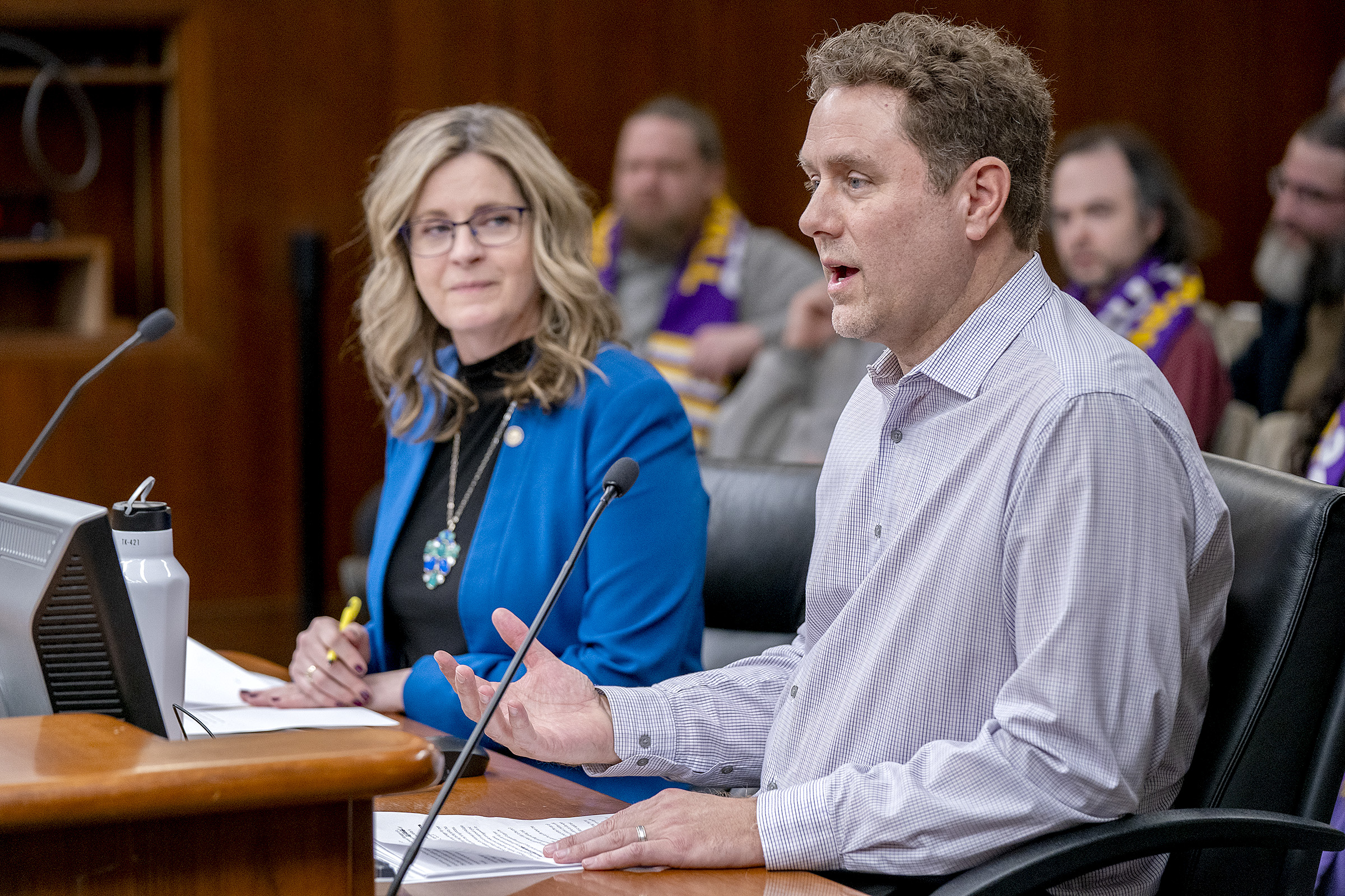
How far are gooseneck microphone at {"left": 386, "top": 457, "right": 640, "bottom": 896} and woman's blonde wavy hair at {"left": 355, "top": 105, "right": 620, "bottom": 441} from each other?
534mm

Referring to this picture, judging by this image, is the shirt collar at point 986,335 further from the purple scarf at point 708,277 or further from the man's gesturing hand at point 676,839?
the purple scarf at point 708,277

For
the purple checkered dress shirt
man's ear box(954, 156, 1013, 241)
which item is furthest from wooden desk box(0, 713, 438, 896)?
man's ear box(954, 156, 1013, 241)

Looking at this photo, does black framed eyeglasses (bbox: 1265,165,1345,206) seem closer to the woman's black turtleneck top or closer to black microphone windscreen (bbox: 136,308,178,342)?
the woman's black turtleneck top

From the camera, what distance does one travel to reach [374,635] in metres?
1.95

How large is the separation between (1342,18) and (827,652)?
19.2ft

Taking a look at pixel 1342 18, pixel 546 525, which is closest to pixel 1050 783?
pixel 546 525

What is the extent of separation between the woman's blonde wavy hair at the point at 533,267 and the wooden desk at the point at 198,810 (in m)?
0.97

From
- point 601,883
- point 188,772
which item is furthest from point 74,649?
point 601,883

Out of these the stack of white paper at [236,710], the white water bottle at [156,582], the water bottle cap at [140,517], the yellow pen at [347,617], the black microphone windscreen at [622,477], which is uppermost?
the black microphone windscreen at [622,477]

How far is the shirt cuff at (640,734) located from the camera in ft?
4.48

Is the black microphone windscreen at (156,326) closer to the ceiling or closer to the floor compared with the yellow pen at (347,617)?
closer to the ceiling

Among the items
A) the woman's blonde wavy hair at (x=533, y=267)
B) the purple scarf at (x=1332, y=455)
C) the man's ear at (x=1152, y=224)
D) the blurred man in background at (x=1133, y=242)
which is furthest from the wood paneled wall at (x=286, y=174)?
the purple scarf at (x=1332, y=455)

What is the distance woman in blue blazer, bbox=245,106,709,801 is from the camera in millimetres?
1731

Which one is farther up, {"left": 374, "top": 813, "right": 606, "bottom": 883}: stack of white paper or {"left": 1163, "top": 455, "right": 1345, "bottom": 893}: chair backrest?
{"left": 1163, "top": 455, "right": 1345, "bottom": 893}: chair backrest
